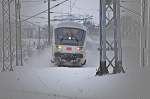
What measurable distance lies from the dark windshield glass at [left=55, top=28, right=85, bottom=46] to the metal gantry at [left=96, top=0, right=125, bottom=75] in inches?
201

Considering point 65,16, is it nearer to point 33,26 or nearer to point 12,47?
point 33,26

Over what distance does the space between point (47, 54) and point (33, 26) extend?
2.37 metres

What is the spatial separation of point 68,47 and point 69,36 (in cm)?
67

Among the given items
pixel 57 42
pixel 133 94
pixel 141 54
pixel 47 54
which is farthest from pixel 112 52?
pixel 47 54

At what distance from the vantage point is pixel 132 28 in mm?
14953

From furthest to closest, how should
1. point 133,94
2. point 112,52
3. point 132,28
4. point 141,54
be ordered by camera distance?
point 132,28 < point 141,54 < point 112,52 < point 133,94

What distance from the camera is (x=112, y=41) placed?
440 inches

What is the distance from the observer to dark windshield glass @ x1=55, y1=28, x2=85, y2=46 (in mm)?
16172

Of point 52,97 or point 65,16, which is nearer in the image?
point 52,97

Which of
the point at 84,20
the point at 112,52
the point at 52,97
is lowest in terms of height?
the point at 52,97

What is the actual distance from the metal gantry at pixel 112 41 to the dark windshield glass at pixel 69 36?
510 cm

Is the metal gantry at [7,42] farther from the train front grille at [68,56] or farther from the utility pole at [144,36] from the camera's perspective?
the utility pole at [144,36]

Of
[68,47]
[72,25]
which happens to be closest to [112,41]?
[68,47]

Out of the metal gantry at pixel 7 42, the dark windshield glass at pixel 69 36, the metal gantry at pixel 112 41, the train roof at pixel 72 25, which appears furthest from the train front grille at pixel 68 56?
the metal gantry at pixel 112 41
